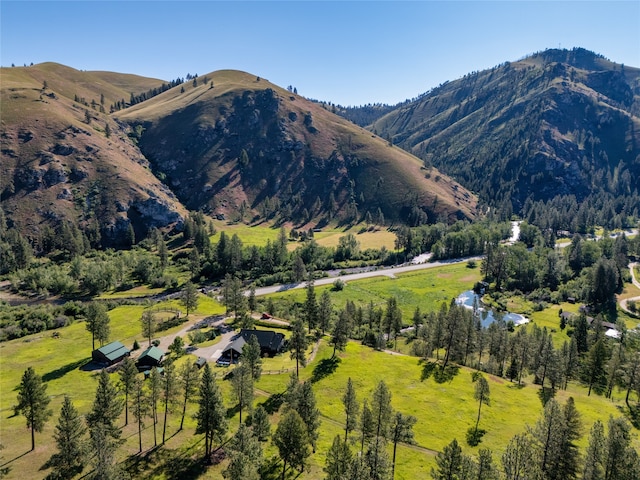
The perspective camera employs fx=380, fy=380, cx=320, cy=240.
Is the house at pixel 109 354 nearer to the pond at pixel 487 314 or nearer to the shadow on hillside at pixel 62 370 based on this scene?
the shadow on hillside at pixel 62 370

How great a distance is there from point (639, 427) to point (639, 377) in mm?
14801

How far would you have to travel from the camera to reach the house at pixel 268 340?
93.4 m

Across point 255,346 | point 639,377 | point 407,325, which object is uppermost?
point 255,346

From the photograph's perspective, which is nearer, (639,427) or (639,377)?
(639,427)

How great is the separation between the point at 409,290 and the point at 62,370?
126444mm

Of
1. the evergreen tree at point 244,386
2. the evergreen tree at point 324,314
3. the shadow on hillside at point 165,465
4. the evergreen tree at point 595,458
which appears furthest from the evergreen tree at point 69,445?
the evergreen tree at point 324,314

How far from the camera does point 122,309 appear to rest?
125250mm

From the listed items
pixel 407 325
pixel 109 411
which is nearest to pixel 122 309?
pixel 109 411

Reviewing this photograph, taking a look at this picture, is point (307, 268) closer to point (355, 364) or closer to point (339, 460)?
point (355, 364)

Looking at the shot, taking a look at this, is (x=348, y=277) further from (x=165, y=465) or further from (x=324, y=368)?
(x=165, y=465)

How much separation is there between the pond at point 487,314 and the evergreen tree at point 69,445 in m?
114

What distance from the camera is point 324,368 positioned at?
85.2 metres

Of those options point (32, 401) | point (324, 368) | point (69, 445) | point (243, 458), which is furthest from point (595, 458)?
point (32, 401)

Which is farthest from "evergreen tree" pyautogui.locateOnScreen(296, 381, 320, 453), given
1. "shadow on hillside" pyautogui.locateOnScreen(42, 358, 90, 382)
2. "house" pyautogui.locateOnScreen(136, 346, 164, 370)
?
"shadow on hillside" pyautogui.locateOnScreen(42, 358, 90, 382)
